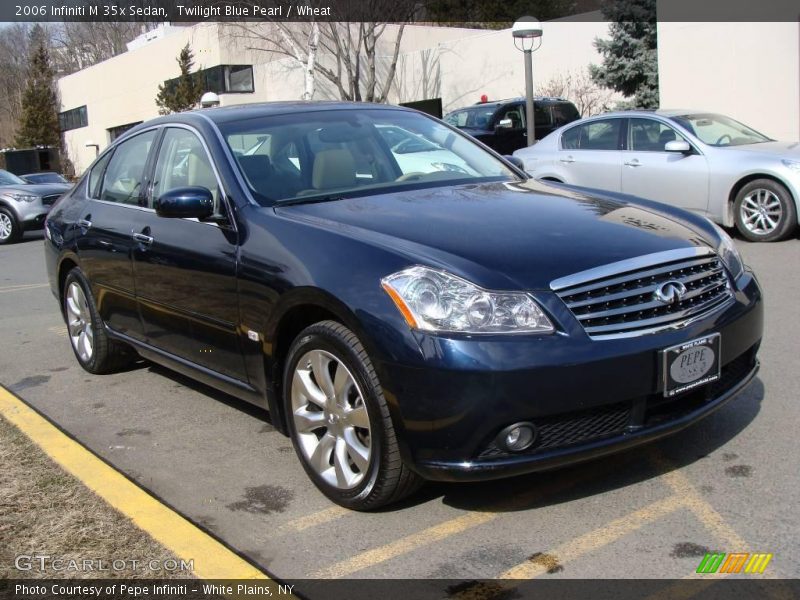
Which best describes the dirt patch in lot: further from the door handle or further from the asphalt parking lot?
the door handle

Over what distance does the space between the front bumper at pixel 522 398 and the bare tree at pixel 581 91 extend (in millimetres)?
22594

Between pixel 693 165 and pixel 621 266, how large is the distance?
7176mm

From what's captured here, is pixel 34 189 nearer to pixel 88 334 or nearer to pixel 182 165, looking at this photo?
pixel 88 334

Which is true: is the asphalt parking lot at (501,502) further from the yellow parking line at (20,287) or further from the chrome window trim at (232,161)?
the yellow parking line at (20,287)

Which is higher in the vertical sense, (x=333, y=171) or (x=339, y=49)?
(x=339, y=49)

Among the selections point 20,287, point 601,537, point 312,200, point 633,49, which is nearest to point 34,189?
point 20,287

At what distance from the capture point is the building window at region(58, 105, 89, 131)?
52.0 m

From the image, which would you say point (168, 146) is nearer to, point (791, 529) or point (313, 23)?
point (791, 529)

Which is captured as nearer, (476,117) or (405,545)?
(405,545)

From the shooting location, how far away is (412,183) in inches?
177

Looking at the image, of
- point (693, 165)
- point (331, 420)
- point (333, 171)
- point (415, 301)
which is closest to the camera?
point (415, 301)

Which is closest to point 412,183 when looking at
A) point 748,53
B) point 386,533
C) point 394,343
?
point 394,343

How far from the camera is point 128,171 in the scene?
5441 mm

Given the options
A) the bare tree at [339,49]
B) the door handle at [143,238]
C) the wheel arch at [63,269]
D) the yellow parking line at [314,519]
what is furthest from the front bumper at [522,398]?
the bare tree at [339,49]
